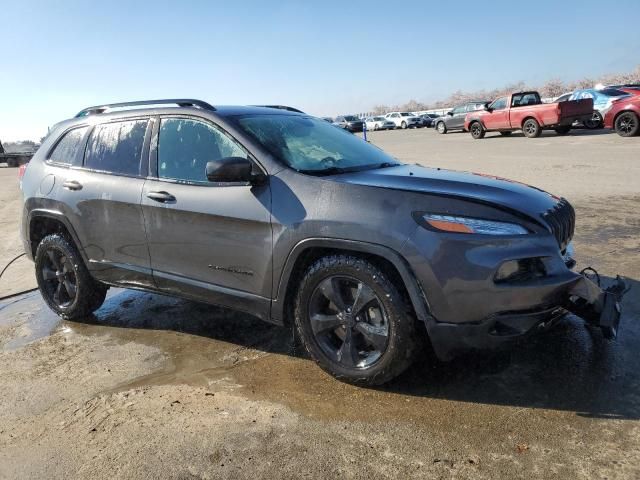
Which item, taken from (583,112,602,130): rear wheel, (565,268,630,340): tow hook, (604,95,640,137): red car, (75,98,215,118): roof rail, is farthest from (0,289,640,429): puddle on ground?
(583,112,602,130): rear wheel

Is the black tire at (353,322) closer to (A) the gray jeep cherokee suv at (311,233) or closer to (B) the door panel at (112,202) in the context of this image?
(A) the gray jeep cherokee suv at (311,233)

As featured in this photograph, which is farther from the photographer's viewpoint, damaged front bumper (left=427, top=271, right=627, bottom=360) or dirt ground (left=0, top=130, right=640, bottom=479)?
damaged front bumper (left=427, top=271, right=627, bottom=360)

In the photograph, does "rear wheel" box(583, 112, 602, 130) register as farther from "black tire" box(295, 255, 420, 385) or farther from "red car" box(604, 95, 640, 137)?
"black tire" box(295, 255, 420, 385)

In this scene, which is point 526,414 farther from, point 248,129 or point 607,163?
point 607,163

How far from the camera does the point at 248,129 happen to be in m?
3.89

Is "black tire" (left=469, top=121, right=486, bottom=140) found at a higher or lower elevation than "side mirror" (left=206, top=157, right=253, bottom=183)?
lower

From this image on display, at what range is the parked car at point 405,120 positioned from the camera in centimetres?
4894

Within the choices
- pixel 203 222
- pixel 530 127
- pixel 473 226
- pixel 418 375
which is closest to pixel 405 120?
pixel 530 127

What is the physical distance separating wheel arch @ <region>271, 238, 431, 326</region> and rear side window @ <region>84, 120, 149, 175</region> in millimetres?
1617

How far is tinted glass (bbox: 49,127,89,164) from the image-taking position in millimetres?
4887

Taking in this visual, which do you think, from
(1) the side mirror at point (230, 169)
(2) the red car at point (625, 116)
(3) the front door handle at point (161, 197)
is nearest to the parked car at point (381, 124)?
(2) the red car at point (625, 116)

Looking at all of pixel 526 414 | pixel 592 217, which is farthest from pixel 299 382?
pixel 592 217

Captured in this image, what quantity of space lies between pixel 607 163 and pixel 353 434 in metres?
12.2

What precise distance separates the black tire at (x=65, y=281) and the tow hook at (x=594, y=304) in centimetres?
382
